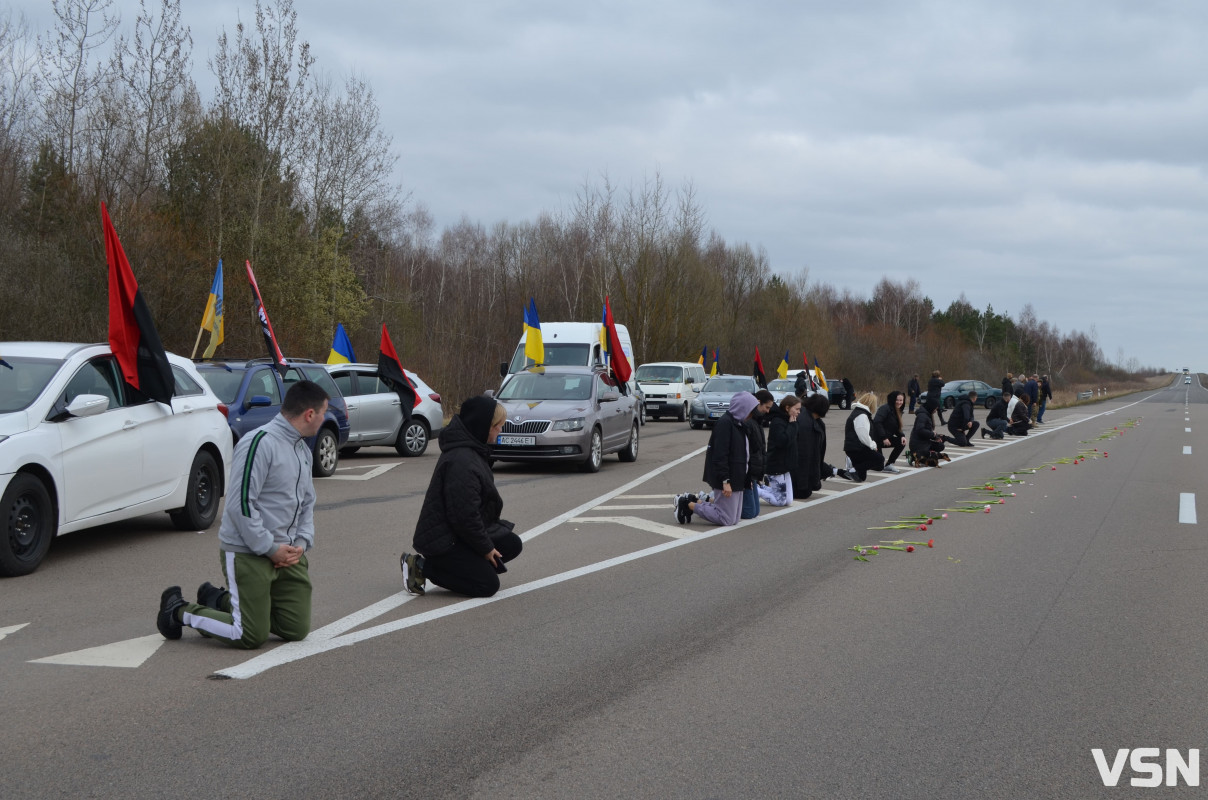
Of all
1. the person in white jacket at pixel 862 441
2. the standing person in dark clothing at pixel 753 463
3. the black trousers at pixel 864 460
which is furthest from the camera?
the black trousers at pixel 864 460

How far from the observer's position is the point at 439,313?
5412 cm

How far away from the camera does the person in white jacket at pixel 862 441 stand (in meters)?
16.9

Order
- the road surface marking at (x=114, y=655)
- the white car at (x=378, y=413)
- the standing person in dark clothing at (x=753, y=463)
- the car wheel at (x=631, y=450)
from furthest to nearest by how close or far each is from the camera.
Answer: the car wheel at (x=631, y=450), the white car at (x=378, y=413), the standing person in dark clothing at (x=753, y=463), the road surface marking at (x=114, y=655)

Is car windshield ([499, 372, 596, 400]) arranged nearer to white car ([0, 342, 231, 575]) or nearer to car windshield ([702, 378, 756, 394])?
white car ([0, 342, 231, 575])

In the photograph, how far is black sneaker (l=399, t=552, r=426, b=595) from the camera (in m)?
7.75

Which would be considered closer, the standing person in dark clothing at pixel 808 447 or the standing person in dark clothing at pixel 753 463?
the standing person in dark clothing at pixel 753 463

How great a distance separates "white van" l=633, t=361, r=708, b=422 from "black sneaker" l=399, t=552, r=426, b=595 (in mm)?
29071

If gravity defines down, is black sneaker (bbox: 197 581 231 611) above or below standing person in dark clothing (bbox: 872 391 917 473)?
below

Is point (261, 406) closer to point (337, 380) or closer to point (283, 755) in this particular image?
point (337, 380)

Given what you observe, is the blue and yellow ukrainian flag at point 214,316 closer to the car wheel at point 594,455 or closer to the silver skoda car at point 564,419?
the silver skoda car at point 564,419

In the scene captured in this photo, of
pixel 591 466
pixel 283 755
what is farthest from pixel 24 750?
pixel 591 466

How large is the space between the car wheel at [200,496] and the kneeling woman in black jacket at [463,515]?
152 inches

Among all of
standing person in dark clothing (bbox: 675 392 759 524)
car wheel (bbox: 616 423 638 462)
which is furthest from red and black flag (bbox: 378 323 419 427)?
standing person in dark clothing (bbox: 675 392 759 524)

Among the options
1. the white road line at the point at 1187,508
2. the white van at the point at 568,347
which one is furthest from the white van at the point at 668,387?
the white road line at the point at 1187,508
